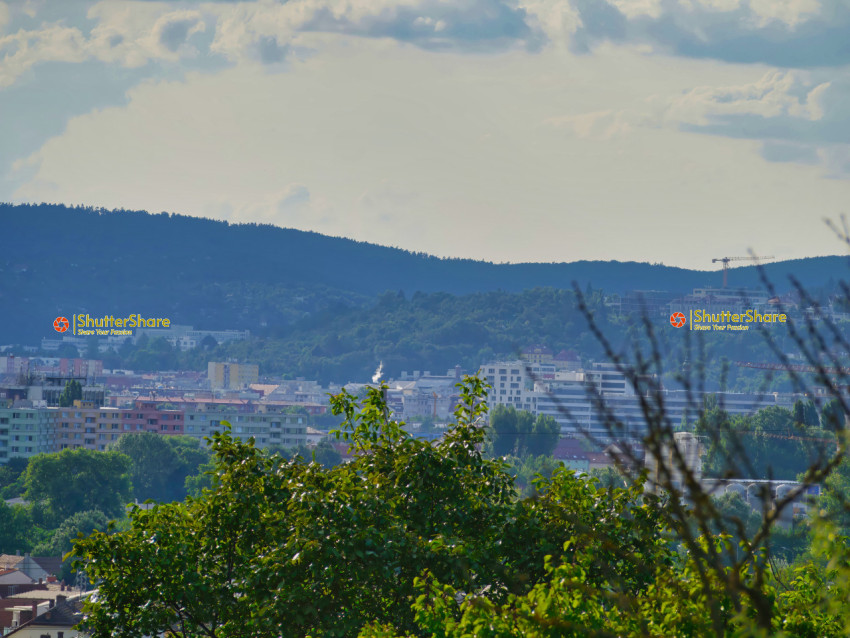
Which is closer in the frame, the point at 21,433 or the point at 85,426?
the point at 21,433

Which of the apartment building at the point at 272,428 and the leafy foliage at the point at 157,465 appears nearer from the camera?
the leafy foliage at the point at 157,465

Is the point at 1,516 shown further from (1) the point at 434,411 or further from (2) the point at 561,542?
(1) the point at 434,411

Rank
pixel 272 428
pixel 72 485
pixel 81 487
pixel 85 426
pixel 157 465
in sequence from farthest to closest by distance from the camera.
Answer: pixel 272 428
pixel 85 426
pixel 157 465
pixel 81 487
pixel 72 485

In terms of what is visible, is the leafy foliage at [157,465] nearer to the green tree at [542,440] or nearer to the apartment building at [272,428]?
the apartment building at [272,428]

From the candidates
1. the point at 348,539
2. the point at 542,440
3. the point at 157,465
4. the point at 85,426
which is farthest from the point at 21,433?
the point at 348,539

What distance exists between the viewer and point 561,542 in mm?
11789

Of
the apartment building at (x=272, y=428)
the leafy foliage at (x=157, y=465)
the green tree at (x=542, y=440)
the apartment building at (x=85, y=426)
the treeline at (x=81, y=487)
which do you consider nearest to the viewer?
the treeline at (x=81, y=487)

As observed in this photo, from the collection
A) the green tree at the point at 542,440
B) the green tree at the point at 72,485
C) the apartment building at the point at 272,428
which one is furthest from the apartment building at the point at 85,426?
the green tree at the point at 72,485

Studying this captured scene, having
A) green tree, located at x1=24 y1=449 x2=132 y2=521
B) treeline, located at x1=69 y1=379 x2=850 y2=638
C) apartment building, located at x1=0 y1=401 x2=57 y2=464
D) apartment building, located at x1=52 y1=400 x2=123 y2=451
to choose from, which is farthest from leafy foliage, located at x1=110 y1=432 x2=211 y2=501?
treeline, located at x1=69 y1=379 x2=850 y2=638

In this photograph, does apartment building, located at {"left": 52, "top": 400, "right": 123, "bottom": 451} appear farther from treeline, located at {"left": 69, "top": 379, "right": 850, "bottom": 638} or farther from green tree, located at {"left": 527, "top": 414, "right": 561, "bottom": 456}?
treeline, located at {"left": 69, "top": 379, "right": 850, "bottom": 638}

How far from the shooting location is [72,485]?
7756 cm

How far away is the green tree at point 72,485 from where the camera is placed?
76688mm

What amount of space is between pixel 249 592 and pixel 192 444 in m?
102

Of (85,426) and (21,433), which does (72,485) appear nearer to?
(21,433)
